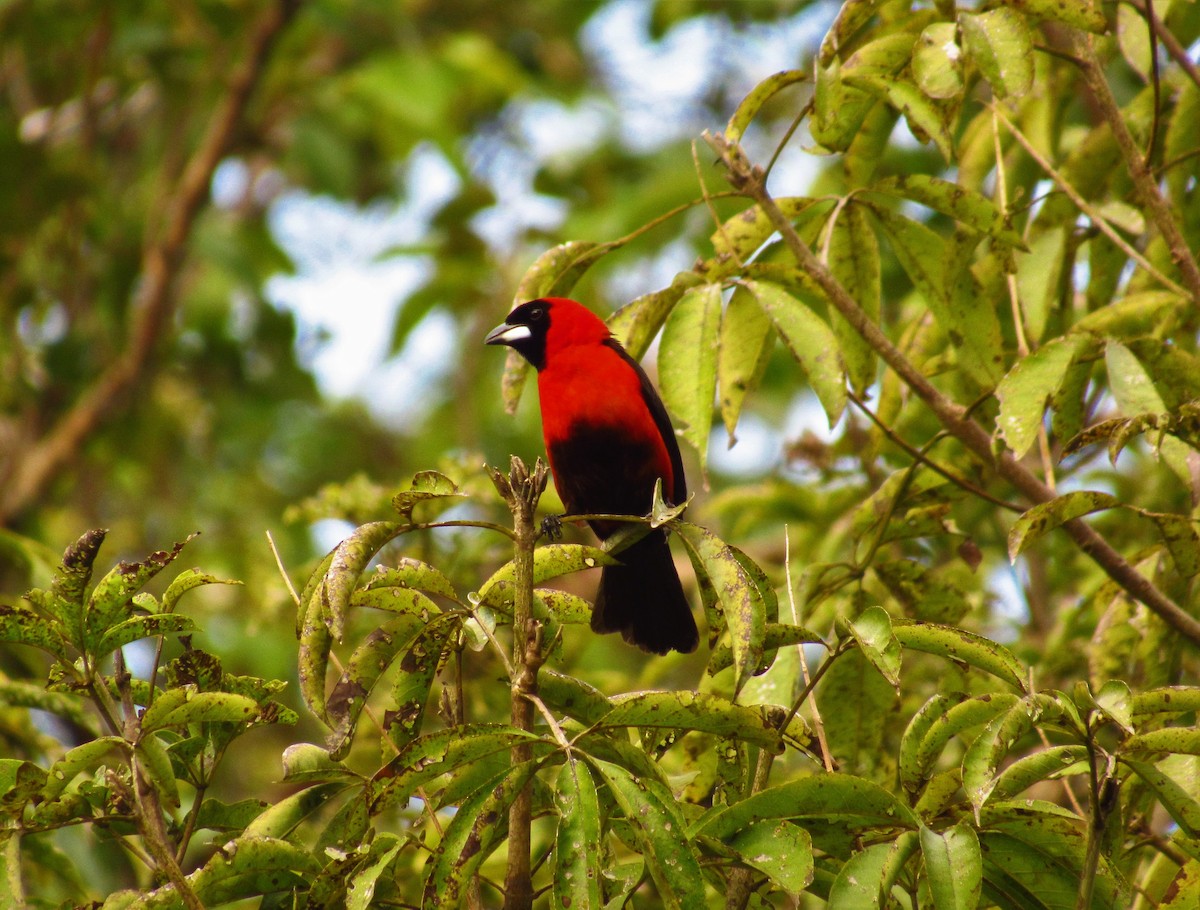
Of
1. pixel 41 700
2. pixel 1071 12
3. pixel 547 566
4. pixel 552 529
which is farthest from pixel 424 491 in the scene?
pixel 552 529

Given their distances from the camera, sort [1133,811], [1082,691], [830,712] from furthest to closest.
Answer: [830,712] < [1133,811] < [1082,691]

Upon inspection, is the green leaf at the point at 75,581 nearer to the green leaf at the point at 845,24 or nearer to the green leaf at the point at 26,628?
the green leaf at the point at 26,628

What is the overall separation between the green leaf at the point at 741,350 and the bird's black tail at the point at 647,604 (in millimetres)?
681

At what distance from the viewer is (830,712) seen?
2.45 metres

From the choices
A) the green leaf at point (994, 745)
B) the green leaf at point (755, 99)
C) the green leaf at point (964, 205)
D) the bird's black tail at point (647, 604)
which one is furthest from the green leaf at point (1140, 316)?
the green leaf at point (994, 745)

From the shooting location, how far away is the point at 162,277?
574cm

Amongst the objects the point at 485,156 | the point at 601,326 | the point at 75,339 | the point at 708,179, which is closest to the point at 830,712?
the point at 601,326

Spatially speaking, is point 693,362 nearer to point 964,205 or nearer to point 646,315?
point 646,315

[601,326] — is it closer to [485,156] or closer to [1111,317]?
[1111,317]

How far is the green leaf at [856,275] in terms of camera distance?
2.55 m

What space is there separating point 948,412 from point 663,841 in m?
1.19

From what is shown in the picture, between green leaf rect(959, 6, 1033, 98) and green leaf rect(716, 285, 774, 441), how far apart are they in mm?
588

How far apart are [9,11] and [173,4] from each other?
0.71 metres

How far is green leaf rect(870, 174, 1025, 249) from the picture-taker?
7.70 feet
